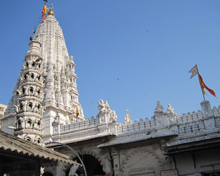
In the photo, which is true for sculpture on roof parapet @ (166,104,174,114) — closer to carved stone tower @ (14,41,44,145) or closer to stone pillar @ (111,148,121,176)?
stone pillar @ (111,148,121,176)

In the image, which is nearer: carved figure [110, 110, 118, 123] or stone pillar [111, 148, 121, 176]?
stone pillar [111, 148, 121, 176]

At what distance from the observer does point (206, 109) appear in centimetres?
2023

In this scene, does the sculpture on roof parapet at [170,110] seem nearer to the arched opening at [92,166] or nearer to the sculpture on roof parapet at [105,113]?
the sculpture on roof parapet at [105,113]

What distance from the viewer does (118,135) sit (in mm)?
22688

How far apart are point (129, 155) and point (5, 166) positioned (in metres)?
11.7

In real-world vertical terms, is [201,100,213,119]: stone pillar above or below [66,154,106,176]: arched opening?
above

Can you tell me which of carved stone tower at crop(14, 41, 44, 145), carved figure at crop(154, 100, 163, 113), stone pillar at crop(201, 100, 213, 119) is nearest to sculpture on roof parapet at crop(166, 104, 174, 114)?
carved figure at crop(154, 100, 163, 113)

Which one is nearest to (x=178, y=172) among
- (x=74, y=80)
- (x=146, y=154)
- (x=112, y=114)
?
(x=146, y=154)

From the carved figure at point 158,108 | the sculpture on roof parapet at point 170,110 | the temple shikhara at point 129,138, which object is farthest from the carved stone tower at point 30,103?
the sculpture on roof parapet at point 170,110

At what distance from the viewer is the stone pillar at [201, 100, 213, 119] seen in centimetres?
1997

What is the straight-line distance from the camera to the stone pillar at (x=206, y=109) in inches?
786

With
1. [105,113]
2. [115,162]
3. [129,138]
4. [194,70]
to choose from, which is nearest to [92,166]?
[115,162]

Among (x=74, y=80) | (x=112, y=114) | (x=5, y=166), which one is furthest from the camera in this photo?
(x=74, y=80)

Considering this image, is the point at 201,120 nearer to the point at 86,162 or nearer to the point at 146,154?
the point at 146,154
